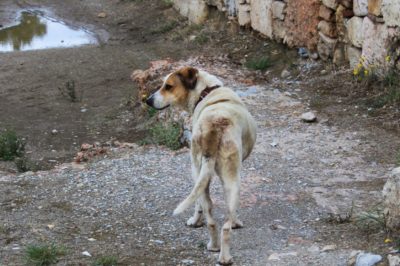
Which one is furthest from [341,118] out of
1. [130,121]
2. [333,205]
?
[130,121]

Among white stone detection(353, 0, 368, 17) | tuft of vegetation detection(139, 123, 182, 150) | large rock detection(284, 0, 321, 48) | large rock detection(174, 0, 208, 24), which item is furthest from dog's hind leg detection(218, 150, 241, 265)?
large rock detection(174, 0, 208, 24)

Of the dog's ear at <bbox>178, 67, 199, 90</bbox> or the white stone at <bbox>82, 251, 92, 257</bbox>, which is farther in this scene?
the dog's ear at <bbox>178, 67, 199, 90</bbox>

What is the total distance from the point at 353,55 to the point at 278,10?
2.08 meters

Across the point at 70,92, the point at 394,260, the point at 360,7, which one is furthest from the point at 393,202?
the point at 70,92

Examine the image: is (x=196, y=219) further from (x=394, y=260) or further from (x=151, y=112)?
(x=151, y=112)

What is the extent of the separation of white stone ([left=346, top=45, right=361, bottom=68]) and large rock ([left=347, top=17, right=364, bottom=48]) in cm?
8

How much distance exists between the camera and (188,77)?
5645mm

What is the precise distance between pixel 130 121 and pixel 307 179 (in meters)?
4.13

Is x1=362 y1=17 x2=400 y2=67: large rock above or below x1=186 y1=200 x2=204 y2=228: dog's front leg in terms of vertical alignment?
above

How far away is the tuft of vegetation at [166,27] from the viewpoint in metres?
15.1

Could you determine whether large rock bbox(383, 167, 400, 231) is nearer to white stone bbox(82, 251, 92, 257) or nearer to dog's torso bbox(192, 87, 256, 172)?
dog's torso bbox(192, 87, 256, 172)

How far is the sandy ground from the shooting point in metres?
5.27

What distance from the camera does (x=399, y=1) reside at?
8.35 meters

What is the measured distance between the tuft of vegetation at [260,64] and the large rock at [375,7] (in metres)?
2.32
